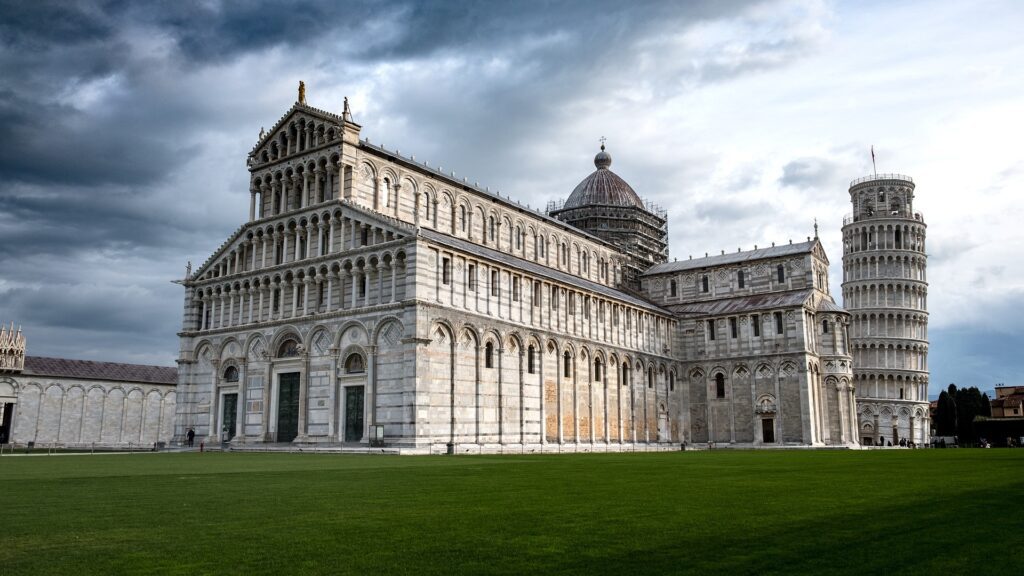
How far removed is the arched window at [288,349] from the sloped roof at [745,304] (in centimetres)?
3635

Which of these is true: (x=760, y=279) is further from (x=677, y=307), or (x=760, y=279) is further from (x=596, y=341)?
(x=596, y=341)

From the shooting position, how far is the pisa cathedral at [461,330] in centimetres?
4456

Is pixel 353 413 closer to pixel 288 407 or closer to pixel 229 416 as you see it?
pixel 288 407

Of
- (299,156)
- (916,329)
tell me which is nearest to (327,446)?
(299,156)

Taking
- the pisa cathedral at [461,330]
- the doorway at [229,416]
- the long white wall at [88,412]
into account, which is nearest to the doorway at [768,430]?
the pisa cathedral at [461,330]

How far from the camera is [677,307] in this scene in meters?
74.3

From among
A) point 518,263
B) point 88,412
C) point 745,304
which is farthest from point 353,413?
point 88,412

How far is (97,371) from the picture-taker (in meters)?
75.1

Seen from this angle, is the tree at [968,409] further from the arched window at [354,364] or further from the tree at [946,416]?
the arched window at [354,364]

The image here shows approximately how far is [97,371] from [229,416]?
30.7 meters

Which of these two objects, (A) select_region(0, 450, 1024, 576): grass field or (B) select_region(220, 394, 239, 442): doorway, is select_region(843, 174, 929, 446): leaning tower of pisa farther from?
(A) select_region(0, 450, 1024, 576): grass field

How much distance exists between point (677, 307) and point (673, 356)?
6384 millimetres

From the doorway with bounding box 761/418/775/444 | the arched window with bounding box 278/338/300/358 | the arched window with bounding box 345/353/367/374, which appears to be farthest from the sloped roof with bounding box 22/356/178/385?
the doorway with bounding box 761/418/775/444

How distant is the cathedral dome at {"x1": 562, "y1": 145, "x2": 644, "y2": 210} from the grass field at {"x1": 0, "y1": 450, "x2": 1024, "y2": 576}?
2594 inches
